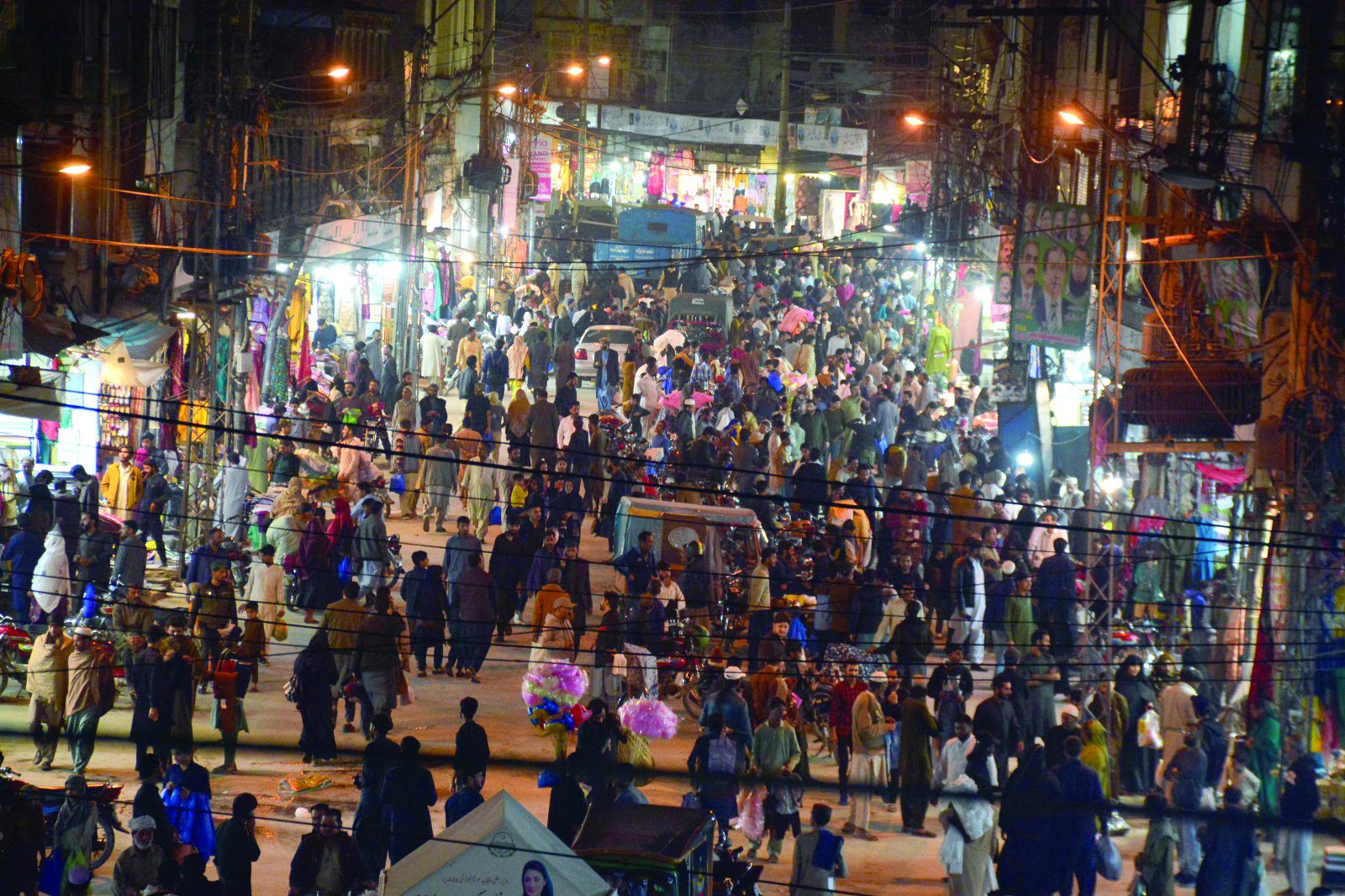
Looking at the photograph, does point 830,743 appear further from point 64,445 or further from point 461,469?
point 64,445

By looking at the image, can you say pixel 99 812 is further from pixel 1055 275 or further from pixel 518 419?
pixel 1055 275

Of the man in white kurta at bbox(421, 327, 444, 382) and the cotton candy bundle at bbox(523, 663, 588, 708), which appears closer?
the cotton candy bundle at bbox(523, 663, 588, 708)

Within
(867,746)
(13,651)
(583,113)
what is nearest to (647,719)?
(867,746)

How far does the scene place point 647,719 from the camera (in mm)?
13023

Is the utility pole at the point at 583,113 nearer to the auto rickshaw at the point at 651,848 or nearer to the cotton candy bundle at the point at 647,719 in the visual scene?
the cotton candy bundle at the point at 647,719

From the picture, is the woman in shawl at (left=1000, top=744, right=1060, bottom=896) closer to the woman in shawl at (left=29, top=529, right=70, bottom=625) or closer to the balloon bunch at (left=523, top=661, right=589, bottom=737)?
the balloon bunch at (left=523, top=661, right=589, bottom=737)

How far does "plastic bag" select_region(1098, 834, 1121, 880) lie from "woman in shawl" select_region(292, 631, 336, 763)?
5.55 metres

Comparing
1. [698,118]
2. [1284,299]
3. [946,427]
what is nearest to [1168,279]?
[1284,299]

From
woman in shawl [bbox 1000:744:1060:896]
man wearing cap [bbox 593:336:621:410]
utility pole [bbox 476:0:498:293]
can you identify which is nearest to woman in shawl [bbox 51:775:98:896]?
woman in shawl [bbox 1000:744:1060:896]

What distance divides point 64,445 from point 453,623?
261 inches

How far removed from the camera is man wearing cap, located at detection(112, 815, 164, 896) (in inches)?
391

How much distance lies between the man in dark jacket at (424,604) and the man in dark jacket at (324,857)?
5.01 meters

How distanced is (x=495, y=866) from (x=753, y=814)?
11.5 ft

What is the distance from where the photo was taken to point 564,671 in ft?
43.7
